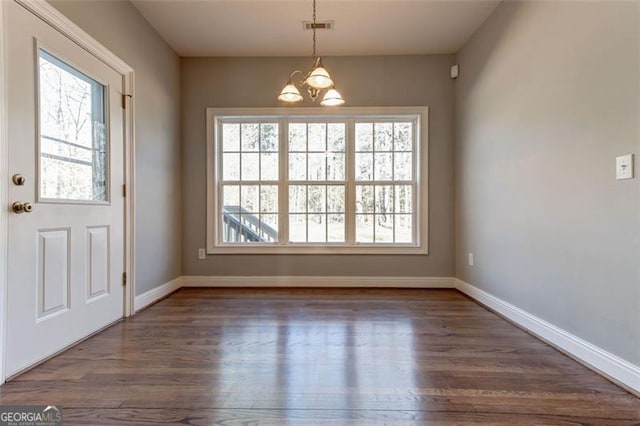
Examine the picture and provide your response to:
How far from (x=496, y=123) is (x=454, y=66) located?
113 cm

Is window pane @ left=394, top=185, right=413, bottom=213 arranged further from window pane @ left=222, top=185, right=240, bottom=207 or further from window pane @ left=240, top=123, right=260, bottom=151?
window pane @ left=222, top=185, right=240, bottom=207

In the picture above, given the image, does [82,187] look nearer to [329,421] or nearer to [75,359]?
[75,359]

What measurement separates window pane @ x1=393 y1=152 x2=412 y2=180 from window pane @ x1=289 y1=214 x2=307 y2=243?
1225 mm

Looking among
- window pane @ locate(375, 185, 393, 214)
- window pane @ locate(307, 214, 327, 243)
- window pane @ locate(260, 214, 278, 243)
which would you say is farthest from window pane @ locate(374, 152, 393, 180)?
window pane @ locate(260, 214, 278, 243)

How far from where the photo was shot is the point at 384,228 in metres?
3.79

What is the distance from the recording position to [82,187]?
2.23 m

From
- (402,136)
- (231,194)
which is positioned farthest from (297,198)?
(402,136)

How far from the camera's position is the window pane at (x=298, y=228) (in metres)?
3.80

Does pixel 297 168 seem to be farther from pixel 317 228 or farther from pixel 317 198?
pixel 317 228

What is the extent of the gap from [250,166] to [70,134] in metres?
1.88

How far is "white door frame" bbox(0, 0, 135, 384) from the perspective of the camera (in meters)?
1.63

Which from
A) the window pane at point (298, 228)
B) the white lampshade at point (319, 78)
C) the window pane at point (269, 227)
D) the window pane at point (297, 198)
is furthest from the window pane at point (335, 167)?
the white lampshade at point (319, 78)

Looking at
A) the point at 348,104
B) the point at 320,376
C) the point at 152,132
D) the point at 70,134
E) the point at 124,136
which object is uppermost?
the point at 348,104

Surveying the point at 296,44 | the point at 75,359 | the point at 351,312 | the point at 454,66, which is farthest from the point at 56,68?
the point at 454,66
